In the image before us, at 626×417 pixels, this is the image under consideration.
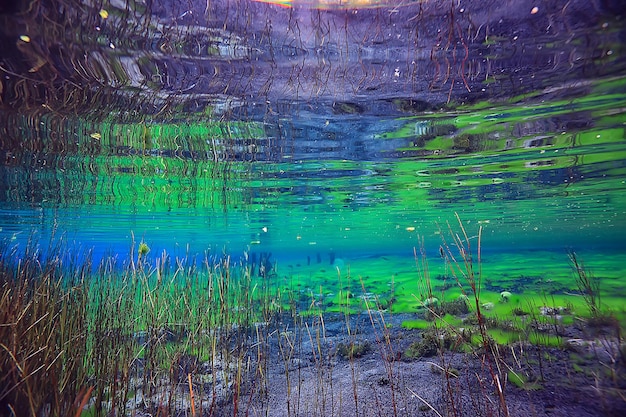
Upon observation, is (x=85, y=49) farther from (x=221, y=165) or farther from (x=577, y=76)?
(x=577, y=76)

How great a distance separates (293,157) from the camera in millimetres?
12797

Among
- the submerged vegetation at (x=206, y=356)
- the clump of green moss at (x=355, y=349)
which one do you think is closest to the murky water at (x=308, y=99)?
the submerged vegetation at (x=206, y=356)

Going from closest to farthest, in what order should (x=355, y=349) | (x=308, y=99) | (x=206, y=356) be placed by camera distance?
1. (x=308, y=99)
2. (x=355, y=349)
3. (x=206, y=356)

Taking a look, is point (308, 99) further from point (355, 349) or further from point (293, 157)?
point (355, 349)

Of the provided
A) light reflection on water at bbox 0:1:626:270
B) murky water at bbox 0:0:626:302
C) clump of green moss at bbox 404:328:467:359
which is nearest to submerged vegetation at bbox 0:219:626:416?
clump of green moss at bbox 404:328:467:359

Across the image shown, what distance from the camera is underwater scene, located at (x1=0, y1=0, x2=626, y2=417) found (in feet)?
17.6

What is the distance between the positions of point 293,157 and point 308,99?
4277 millimetres

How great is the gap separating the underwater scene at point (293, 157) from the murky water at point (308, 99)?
0.21 ft

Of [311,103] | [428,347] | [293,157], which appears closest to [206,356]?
[428,347]

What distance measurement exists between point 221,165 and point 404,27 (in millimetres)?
9786

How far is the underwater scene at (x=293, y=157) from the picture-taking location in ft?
17.6

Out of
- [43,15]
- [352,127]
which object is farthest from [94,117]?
[352,127]

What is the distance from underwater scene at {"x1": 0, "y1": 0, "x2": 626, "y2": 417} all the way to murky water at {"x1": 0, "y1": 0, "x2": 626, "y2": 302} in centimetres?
6

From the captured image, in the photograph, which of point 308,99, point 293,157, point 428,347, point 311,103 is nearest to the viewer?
point 308,99
